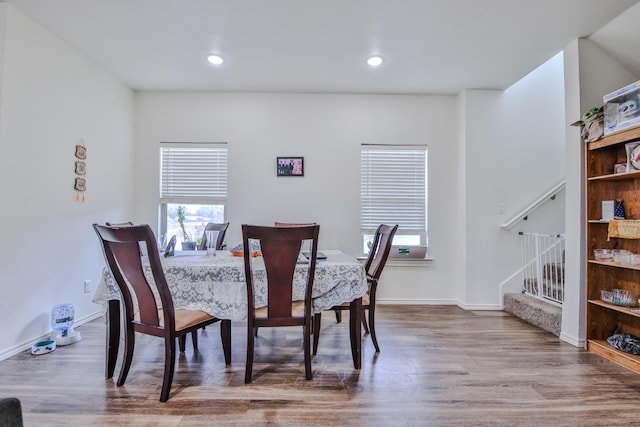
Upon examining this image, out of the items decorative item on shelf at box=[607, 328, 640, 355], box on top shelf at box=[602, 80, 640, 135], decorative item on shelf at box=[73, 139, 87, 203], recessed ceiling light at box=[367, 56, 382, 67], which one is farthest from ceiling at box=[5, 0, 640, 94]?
decorative item on shelf at box=[607, 328, 640, 355]

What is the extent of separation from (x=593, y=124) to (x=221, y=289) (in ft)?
9.90

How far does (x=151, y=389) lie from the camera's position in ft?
6.38

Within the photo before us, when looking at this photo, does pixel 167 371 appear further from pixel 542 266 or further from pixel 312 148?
pixel 542 266

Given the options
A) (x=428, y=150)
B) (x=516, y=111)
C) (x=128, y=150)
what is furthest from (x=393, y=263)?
(x=128, y=150)

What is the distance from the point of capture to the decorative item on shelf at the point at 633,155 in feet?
7.37

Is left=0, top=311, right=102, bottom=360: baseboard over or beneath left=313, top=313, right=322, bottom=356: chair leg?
beneath

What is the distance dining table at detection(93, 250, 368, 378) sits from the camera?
199cm

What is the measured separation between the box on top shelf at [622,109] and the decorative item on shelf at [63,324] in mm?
4543

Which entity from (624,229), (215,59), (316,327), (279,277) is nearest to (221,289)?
(279,277)

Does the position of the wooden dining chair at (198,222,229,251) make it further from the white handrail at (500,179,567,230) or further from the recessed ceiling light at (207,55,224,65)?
the white handrail at (500,179,567,230)

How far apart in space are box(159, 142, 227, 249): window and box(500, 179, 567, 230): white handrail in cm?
343

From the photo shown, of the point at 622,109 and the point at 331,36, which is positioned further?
the point at 331,36

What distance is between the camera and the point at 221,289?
6.61 feet

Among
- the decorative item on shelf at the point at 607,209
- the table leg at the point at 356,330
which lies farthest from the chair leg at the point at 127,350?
the decorative item on shelf at the point at 607,209
